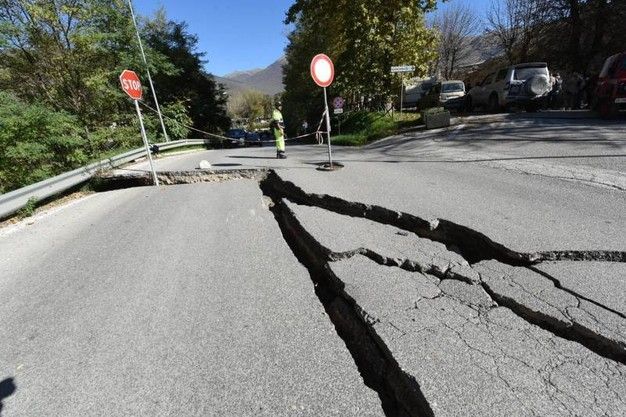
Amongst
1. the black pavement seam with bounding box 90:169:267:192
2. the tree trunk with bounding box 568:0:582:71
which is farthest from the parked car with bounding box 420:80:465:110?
the black pavement seam with bounding box 90:169:267:192

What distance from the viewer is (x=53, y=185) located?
721 cm

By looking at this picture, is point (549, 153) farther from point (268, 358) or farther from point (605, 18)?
point (605, 18)

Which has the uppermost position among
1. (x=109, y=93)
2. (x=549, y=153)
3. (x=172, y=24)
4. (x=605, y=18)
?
(x=172, y=24)

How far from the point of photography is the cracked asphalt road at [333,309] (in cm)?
188

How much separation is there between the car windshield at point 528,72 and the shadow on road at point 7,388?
55.2ft

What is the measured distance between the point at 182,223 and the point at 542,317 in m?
4.38

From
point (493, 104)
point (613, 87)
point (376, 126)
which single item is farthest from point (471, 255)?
point (493, 104)

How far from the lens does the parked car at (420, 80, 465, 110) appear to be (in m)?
19.3

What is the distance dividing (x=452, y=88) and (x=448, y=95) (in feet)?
Result: 2.46

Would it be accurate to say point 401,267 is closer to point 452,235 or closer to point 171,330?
point 452,235

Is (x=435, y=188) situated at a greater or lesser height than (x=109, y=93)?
lesser

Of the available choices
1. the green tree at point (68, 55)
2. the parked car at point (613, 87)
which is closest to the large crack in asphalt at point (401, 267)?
the parked car at point (613, 87)

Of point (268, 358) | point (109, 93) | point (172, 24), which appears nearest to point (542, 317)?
point (268, 358)

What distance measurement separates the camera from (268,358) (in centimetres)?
217
